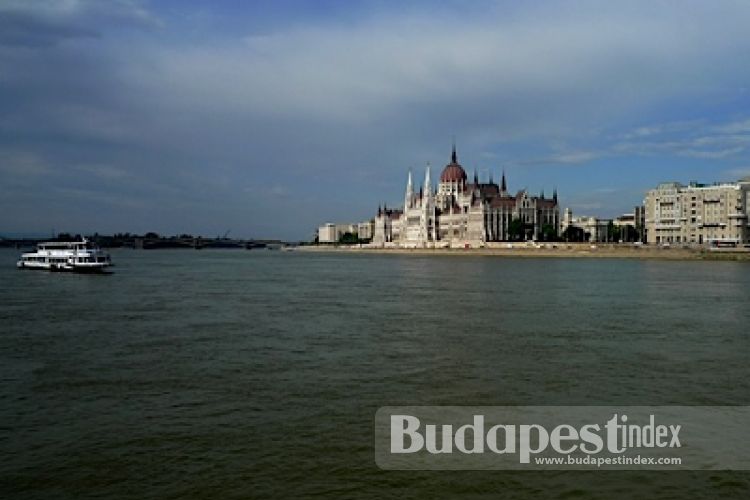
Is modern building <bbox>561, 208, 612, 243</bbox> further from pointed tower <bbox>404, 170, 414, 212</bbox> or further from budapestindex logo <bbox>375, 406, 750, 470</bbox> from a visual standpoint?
budapestindex logo <bbox>375, 406, 750, 470</bbox>

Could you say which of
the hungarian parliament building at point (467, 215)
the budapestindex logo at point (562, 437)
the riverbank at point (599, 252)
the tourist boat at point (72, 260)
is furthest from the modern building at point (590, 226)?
the budapestindex logo at point (562, 437)

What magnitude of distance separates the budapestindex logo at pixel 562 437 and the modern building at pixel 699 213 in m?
104

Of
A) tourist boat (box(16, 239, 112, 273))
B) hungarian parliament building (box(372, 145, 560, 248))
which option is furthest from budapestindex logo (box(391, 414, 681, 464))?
hungarian parliament building (box(372, 145, 560, 248))

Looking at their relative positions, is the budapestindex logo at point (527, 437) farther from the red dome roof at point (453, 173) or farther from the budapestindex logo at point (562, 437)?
the red dome roof at point (453, 173)

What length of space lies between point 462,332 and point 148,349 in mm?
9301

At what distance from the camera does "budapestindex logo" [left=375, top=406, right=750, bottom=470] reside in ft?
31.7

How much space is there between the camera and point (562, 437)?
10.8 metres

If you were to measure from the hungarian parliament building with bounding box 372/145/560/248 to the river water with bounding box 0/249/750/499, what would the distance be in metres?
111

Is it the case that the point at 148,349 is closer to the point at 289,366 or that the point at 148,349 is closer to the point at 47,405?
the point at 289,366

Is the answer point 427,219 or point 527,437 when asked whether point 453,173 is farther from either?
point 527,437

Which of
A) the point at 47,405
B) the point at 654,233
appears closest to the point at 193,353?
the point at 47,405

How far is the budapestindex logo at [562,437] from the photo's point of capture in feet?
31.7

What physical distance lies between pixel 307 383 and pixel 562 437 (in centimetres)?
546

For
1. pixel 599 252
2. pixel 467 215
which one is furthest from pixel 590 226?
pixel 599 252
